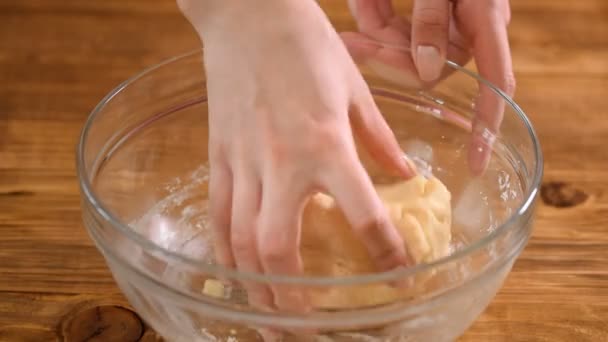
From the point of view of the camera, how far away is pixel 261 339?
2.62 feet

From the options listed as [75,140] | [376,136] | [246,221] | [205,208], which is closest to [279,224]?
[246,221]

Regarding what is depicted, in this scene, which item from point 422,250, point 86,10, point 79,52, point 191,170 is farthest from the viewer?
point 86,10

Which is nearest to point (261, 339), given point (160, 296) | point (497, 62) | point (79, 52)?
point (160, 296)

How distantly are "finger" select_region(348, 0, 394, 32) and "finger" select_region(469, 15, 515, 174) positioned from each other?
13 cm

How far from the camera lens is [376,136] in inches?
32.9

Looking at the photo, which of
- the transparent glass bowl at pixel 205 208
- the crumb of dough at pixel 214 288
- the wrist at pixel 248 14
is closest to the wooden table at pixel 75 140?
the transparent glass bowl at pixel 205 208

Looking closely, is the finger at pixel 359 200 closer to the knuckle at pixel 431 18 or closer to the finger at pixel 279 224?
the finger at pixel 279 224

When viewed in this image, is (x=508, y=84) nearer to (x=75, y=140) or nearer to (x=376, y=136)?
(x=376, y=136)

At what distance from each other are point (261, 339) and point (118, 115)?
319mm

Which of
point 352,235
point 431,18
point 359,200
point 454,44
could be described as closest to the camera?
point 359,200

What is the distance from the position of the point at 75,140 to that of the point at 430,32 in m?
0.53

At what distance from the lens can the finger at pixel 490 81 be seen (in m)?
0.95

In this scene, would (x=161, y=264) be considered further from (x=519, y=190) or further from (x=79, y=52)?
(x=79, y=52)

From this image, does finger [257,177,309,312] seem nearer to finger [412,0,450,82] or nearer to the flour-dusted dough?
the flour-dusted dough
